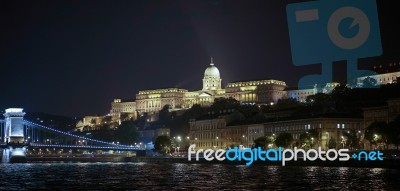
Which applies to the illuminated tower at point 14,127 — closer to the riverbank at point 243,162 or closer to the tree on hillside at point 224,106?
the riverbank at point 243,162

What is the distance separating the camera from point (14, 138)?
9506cm

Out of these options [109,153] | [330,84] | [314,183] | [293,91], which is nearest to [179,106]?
[293,91]

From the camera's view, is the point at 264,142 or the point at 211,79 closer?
the point at 264,142

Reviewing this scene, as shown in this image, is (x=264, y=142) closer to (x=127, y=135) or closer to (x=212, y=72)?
(x=127, y=135)

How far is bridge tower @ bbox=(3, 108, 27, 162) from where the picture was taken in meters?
92.9

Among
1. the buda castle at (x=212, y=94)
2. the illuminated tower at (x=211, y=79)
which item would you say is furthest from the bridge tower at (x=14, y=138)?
the illuminated tower at (x=211, y=79)

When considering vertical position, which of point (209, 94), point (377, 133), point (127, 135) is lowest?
point (377, 133)

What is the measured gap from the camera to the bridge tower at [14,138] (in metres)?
92.9

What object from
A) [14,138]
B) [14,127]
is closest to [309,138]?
[14,138]

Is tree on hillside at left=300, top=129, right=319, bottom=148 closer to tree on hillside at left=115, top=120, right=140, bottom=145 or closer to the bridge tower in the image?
the bridge tower

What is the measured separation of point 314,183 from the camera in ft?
135

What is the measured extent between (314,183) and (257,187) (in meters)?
4.17

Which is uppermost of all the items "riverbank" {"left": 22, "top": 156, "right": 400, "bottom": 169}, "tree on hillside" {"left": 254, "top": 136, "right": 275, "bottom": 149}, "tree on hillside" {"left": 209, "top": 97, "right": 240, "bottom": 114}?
"tree on hillside" {"left": 209, "top": 97, "right": 240, "bottom": 114}

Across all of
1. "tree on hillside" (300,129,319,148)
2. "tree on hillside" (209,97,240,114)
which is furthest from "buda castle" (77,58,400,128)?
"tree on hillside" (300,129,319,148)
